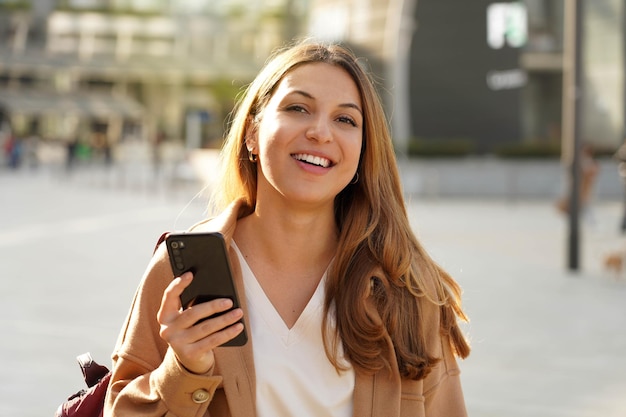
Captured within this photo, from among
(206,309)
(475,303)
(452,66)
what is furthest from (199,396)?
(452,66)

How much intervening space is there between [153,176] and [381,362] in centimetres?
4125

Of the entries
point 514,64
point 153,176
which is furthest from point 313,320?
point 153,176

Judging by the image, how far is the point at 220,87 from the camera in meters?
79.7

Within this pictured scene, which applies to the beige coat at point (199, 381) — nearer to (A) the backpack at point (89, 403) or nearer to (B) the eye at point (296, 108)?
(A) the backpack at point (89, 403)

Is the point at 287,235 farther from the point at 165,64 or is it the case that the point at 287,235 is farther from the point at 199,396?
the point at 165,64

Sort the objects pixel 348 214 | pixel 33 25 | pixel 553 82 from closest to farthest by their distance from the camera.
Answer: pixel 348 214, pixel 553 82, pixel 33 25

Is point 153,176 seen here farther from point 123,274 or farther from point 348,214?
point 348,214

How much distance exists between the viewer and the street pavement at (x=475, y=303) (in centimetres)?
666

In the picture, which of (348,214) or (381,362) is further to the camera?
(348,214)

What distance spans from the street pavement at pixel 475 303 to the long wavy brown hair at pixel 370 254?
0.43 metres

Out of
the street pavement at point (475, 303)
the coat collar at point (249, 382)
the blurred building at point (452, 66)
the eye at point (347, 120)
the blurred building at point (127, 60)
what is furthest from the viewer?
the blurred building at point (127, 60)

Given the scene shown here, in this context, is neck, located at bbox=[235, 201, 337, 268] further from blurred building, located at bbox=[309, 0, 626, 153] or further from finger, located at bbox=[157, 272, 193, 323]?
blurred building, located at bbox=[309, 0, 626, 153]

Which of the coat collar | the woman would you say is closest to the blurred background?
the woman

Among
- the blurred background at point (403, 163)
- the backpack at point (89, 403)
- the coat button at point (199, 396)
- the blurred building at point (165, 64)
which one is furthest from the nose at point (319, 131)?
the blurred building at point (165, 64)
